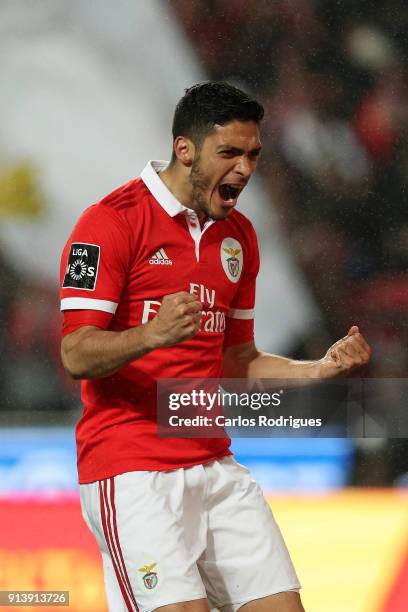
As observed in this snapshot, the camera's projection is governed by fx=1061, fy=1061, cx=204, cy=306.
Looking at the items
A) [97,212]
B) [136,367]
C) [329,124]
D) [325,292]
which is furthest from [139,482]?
[329,124]

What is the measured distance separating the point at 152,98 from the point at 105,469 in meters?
1.26

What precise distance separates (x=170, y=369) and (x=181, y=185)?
298 millimetres

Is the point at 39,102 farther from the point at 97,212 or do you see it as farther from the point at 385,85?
the point at 97,212

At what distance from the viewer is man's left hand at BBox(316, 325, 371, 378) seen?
1663mm

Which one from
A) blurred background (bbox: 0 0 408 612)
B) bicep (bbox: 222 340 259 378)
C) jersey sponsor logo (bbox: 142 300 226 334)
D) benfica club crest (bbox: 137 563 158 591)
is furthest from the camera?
blurred background (bbox: 0 0 408 612)

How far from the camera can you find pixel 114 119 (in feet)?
8.53

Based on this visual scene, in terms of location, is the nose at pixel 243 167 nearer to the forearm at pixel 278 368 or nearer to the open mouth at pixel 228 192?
the open mouth at pixel 228 192

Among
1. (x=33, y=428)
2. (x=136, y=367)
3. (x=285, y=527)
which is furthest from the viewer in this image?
(x=33, y=428)

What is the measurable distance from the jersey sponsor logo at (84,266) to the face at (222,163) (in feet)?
0.72

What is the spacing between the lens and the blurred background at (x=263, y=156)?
101 inches

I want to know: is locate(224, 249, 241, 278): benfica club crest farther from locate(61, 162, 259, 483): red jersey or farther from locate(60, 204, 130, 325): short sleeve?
locate(60, 204, 130, 325): short sleeve

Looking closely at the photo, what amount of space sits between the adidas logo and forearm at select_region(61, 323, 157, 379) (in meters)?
0.16

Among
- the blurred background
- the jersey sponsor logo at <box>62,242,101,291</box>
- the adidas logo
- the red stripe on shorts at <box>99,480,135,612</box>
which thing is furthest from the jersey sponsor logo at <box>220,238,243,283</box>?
the blurred background

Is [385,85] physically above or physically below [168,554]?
above
